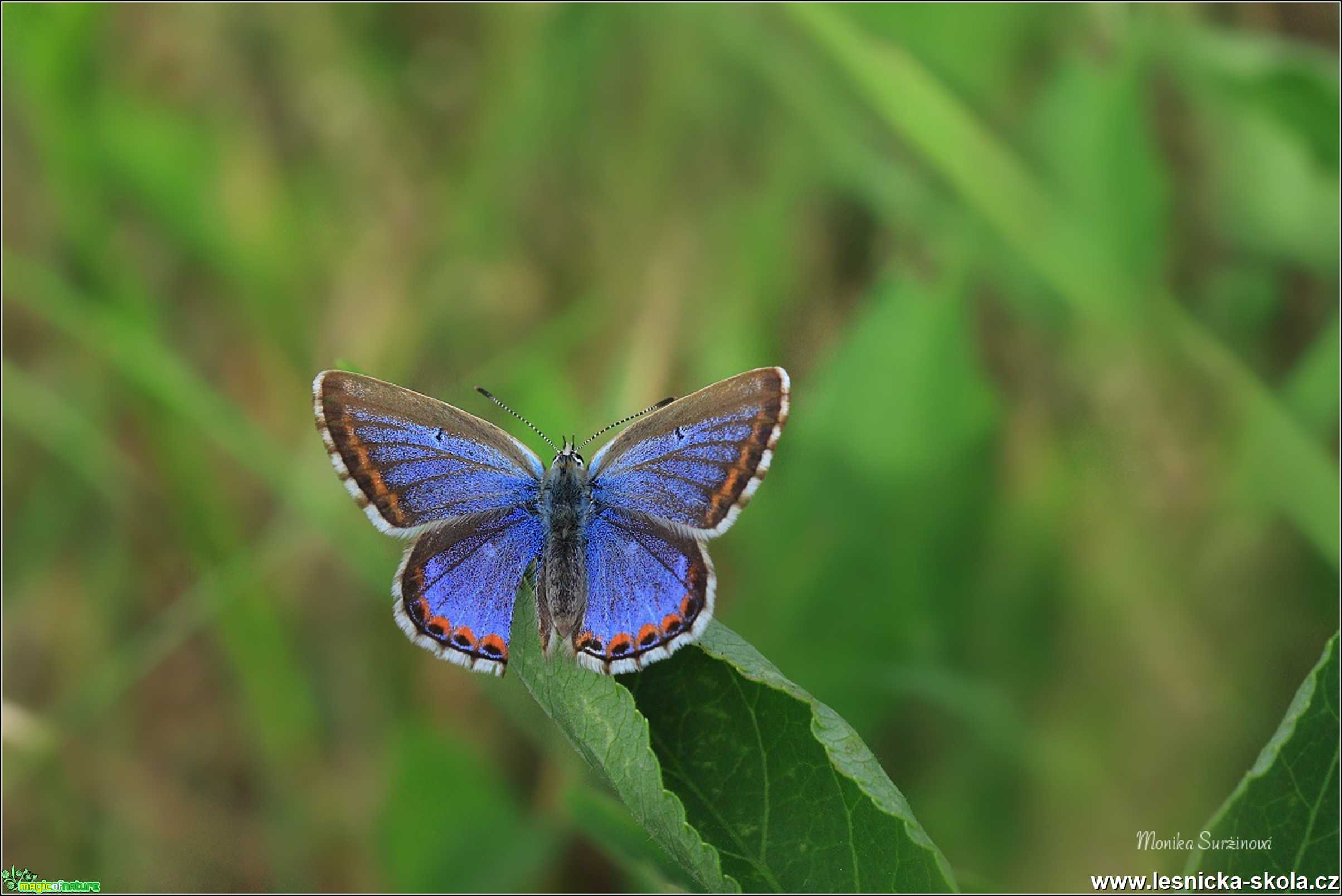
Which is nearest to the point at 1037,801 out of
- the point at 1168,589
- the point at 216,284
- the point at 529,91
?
the point at 1168,589

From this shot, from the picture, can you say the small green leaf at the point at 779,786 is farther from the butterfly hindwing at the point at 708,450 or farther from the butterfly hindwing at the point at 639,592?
the butterfly hindwing at the point at 708,450

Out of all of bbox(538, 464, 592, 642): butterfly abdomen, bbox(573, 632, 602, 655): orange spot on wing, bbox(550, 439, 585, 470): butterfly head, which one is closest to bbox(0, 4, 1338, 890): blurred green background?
bbox(538, 464, 592, 642): butterfly abdomen

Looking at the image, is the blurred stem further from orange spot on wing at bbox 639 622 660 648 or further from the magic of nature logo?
the magic of nature logo

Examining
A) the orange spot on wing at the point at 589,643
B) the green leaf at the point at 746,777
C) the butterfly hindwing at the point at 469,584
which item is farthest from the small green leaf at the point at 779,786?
the butterfly hindwing at the point at 469,584

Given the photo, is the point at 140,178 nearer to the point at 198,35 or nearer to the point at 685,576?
the point at 198,35

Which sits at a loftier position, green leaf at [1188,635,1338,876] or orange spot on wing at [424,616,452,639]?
orange spot on wing at [424,616,452,639]

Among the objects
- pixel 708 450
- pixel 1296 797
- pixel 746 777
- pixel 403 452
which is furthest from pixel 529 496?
pixel 1296 797

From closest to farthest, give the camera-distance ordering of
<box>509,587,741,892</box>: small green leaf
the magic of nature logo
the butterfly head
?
<box>509,587,741,892</box>: small green leaf < the butterfly head < the magic of nature logo
